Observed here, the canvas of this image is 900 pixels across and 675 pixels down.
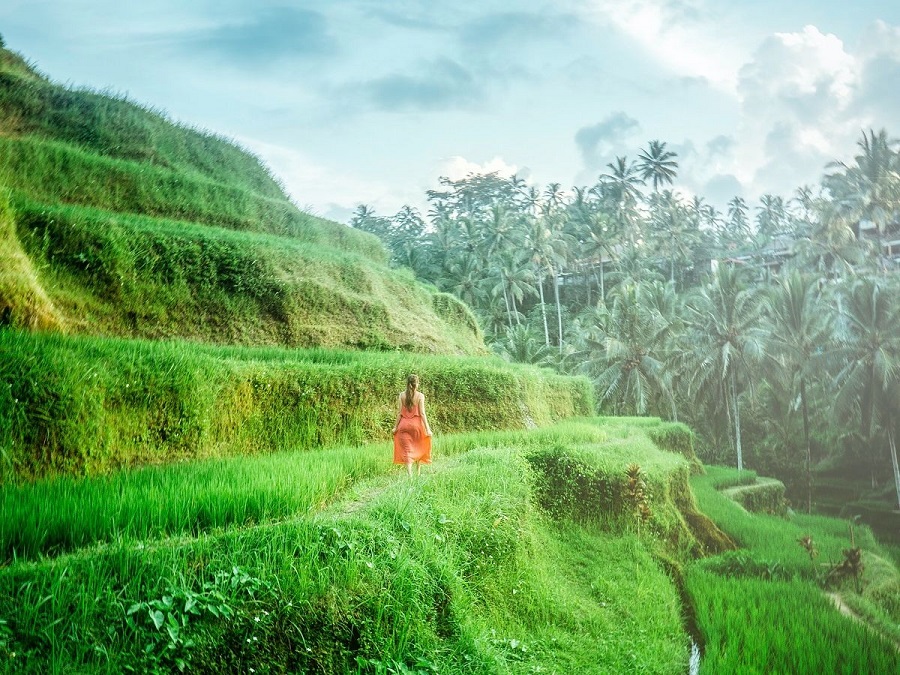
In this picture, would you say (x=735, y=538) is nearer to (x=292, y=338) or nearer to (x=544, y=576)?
(x=544, y=576)

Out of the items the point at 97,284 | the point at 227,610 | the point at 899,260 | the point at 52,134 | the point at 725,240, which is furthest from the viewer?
the point at 725,240

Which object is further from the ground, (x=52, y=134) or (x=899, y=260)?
(x=52, y=134)

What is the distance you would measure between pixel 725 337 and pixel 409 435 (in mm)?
17043

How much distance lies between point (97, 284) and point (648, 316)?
19241 mm

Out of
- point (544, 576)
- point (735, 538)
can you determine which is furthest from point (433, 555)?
point (735, 538)

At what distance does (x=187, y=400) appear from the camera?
4.88 metres

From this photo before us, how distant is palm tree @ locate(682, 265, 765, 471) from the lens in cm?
1958

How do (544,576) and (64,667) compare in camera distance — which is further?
(544,576)

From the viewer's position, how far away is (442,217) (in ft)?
118

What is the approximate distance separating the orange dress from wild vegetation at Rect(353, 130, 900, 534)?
41.3 ft

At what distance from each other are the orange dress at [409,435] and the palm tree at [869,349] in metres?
13.3

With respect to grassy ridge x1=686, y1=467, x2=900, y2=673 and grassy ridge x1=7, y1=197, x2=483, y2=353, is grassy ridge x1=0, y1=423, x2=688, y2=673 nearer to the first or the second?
grassy ridge x1=686, y1=467, x2=900, y2=673

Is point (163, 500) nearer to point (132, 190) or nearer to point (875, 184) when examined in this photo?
point (132, 190)

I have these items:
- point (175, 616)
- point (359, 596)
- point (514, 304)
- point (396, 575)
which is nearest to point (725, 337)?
point (514, 304)
